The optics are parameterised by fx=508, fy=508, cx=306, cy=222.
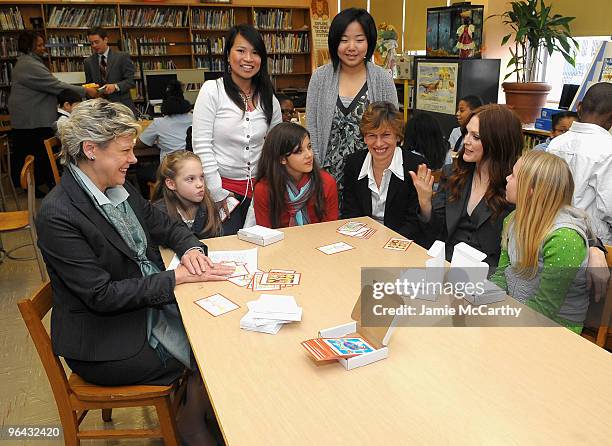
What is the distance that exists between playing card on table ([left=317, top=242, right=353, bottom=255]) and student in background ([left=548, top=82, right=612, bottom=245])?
1283 mm

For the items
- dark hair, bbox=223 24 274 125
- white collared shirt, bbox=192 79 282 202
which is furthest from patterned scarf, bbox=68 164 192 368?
dark hair, bbox=223 24 274 125

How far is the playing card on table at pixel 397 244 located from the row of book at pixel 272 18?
718 cm

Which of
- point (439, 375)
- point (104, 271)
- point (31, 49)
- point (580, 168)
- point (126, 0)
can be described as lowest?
point (439, 375)

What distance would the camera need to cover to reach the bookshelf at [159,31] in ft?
23.7

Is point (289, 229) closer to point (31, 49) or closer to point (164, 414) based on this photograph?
point (164, 414)

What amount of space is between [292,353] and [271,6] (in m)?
8.10

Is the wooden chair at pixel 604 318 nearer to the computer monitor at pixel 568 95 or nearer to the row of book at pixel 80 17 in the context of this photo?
the computer monitor at pixel 568 95

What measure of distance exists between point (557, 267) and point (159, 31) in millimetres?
7739

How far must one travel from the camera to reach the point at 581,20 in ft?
14.1

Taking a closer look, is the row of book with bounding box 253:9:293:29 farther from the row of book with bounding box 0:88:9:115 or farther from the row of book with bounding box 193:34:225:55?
the row of book with bounding box 0:88:9:115

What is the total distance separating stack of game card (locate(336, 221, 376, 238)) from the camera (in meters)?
2.17

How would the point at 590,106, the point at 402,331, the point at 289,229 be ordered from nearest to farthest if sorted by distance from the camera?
1. the point at 402,331
2. the point at 289,229
3. the point at 590,106

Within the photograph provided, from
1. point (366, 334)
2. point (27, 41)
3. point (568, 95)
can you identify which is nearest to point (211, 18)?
point (27, 41)

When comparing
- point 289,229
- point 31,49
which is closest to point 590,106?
point 289,229
